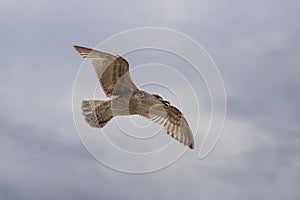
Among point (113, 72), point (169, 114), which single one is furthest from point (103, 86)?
point (169, 114)

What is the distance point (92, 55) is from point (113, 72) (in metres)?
1.71

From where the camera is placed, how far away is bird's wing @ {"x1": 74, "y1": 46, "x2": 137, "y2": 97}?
38562mm

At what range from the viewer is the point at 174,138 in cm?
3700

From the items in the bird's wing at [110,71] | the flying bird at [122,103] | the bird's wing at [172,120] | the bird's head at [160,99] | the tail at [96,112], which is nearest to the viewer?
the bird's wing at [172,120]

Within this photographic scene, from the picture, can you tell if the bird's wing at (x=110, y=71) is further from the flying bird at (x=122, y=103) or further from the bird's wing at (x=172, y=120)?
the bird's wing at (x=172, y=120)

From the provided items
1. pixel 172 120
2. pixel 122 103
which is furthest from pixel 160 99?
pixel 122 103

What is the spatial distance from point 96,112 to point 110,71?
2.64 m

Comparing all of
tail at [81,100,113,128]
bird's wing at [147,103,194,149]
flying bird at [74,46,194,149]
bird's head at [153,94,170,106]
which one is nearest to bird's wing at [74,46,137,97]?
flying bird at [74,46,194,149]

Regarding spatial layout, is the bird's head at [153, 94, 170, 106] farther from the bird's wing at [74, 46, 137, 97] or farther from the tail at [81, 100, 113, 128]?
the tail at [81, 100, 113, 128]

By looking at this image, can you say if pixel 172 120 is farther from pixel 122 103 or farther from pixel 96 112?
pixel 96 112

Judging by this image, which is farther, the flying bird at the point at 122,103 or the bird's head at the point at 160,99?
the flying bird at the point at 122,103

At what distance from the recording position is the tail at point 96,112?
39.2 metres

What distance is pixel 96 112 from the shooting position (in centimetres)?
3978

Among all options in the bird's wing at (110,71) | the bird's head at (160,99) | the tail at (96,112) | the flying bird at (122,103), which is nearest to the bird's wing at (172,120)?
the flying bird at (122,103)
